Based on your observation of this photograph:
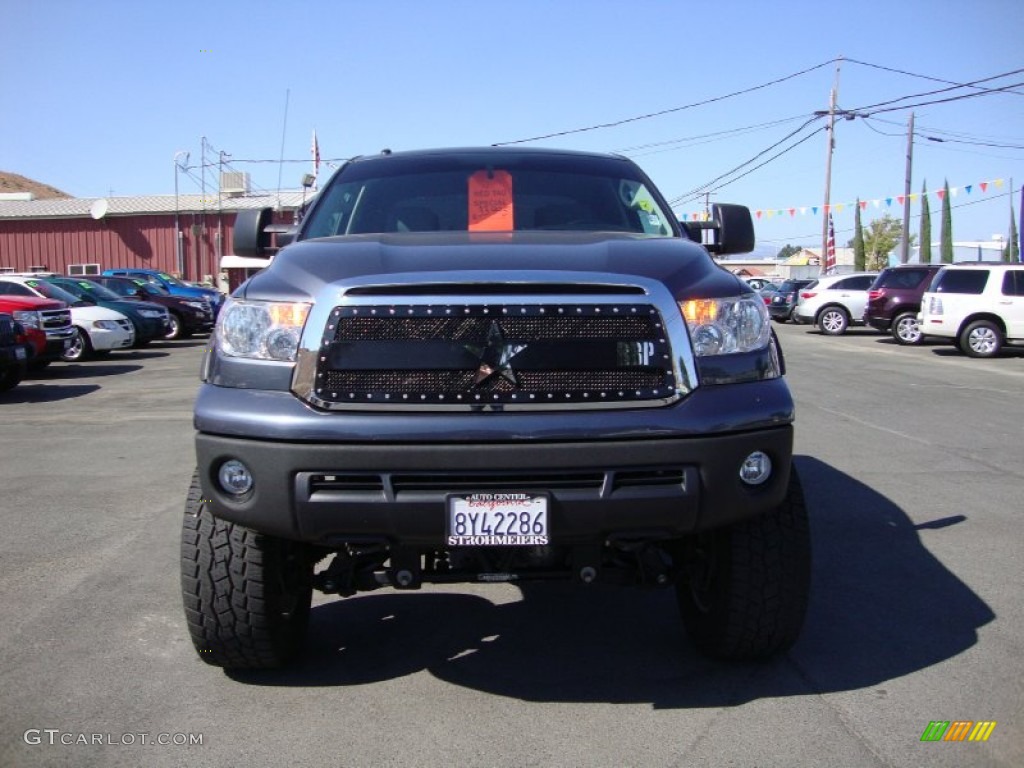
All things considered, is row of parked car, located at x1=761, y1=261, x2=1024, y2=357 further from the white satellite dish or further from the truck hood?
the white satellite dish

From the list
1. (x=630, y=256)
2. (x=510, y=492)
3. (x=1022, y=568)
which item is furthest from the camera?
(x=1022, y=568)

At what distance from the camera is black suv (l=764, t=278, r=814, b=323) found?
1275 inches

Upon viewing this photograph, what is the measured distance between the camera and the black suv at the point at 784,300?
32375mm

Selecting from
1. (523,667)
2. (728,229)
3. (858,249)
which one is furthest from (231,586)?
(858,249)

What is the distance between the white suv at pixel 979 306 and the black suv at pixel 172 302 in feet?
54.1

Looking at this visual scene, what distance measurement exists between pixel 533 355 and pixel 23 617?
2730mm

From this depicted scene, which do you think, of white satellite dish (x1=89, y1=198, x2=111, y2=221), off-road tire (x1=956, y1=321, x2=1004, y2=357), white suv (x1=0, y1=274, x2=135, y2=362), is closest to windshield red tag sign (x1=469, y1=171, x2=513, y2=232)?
white suv (x1=0, y1=274, x2=135, y2=362)

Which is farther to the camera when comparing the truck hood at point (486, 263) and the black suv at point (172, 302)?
the black suv at point (172, 302)

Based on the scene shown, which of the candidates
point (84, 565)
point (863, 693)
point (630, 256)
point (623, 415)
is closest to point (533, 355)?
point (623, 415)

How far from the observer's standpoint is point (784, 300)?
107ft

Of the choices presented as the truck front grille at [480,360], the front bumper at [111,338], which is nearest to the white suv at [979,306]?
the front bumper at [111,338]

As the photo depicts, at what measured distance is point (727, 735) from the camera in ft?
10.4

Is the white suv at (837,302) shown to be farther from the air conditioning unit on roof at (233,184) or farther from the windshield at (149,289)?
the air conditioning unit on roof at (233,184)

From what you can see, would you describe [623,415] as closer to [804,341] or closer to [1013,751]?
[1013,751]
